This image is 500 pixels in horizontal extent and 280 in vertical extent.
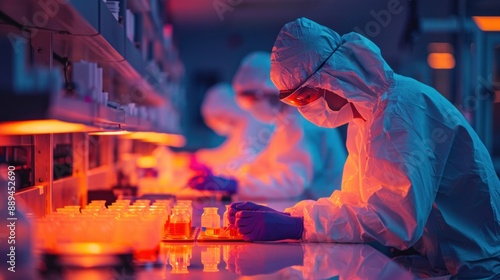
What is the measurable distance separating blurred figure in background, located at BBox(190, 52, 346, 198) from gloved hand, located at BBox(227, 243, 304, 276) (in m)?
1.66

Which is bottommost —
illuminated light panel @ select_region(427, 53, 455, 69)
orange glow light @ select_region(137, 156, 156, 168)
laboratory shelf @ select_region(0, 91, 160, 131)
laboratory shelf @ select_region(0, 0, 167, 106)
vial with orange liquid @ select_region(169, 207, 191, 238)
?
vial with orange liquid @ select_region(169, 207, 191, 238)

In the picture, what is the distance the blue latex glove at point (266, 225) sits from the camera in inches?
87.7

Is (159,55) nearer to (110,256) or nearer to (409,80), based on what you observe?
(409,80)

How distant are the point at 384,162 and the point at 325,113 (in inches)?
16.2

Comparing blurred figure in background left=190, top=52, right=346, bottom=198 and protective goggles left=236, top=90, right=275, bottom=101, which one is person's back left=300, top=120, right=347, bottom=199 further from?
A: protective goggles left=236, top=90, right=275, bottom=101

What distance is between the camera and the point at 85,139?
3340 mm

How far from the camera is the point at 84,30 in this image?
1.77m

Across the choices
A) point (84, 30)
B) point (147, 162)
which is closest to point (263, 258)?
point (84, 30)

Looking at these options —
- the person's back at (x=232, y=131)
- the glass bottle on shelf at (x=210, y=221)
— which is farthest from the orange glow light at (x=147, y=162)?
the glass bottle on shelf at (x=210, y=221)

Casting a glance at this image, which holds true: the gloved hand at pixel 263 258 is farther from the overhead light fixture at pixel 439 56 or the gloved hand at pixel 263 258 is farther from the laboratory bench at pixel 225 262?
the overhead light fixture at pixel 439 56

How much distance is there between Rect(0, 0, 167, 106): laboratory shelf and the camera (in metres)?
1.56

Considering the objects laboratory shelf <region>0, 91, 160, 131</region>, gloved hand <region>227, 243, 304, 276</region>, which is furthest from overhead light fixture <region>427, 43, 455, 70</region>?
laboratory shelf <region>0, 91, 160, 131</region>

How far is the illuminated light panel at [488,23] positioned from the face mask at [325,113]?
115 inches

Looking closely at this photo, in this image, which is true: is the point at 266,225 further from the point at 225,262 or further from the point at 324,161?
the point at 324,161
